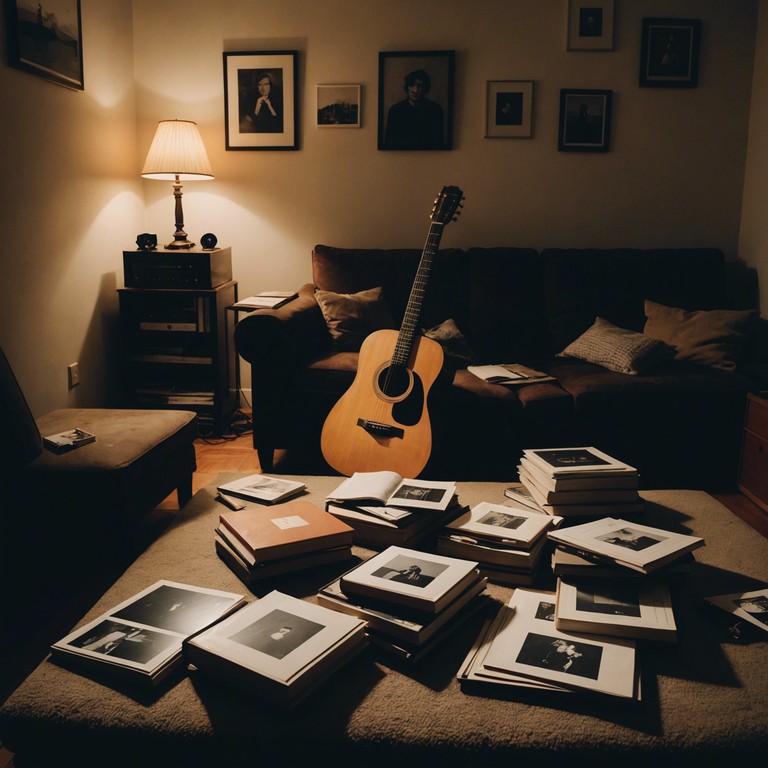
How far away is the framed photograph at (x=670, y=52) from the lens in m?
3.64

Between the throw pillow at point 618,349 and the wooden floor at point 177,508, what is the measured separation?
2.01ft

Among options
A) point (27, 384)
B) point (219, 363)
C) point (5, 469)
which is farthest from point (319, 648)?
point (219, 363)

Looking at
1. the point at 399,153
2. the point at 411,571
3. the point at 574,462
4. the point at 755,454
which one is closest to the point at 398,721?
the point at 411,571

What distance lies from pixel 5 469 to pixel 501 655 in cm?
153

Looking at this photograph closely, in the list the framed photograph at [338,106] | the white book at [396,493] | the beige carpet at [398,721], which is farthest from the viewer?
the framed photograph at [338,106]

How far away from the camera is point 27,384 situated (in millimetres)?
2936

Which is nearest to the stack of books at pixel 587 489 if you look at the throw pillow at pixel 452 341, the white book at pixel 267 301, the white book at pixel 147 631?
the white book at pixel 147 631

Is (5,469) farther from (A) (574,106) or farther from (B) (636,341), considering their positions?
(A) (574,106)

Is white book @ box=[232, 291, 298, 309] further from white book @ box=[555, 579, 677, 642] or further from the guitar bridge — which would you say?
white book @ box=[555, 579, 677, 642]

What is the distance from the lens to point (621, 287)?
3459 millimetres

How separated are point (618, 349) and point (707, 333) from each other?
17.1 inches

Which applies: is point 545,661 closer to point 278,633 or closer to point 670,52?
point 278,633

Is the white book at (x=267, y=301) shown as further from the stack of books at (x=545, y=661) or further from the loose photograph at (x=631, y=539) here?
the stack of books at (x=545, y=661)

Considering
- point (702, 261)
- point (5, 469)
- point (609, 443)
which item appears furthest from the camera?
point (702, 261)
